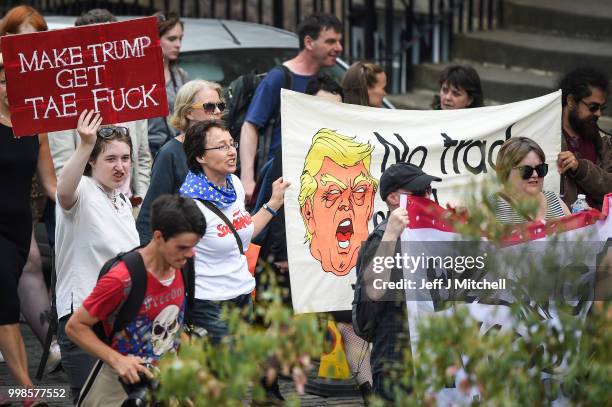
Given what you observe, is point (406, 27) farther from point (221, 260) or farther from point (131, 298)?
point (131, 298)

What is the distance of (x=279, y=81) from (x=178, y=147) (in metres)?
1.63

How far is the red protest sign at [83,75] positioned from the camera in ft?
21.7

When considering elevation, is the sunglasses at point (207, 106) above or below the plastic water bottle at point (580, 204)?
above

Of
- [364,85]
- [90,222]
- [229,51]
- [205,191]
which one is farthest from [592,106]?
[229,51]

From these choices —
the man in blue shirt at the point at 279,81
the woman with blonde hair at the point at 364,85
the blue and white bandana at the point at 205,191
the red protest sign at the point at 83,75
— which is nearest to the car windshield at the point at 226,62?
the man in blue shirt at the point at 279,81

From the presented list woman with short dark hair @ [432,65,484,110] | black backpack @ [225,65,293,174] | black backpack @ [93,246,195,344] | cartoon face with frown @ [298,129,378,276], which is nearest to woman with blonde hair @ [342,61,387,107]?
woman with short dark hair @ [432,65,484,110]

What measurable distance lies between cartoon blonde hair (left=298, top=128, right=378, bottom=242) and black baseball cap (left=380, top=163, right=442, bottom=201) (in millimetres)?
1110

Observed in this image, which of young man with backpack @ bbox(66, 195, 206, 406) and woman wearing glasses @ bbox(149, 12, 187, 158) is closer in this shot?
young man with backpack @ bbox(66, 195, 206, 406)

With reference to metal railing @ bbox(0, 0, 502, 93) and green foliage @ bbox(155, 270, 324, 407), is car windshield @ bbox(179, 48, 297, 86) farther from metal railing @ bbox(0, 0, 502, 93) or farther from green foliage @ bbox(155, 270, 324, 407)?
green foliage @ bbox(155, 270, 324, 407)

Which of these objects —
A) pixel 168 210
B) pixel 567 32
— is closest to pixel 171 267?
pixel 168 210

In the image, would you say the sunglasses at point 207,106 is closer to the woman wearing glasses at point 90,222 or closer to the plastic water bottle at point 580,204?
the woman wearing glasses at point 90,222

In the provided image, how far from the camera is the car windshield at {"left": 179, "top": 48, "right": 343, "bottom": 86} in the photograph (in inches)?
395

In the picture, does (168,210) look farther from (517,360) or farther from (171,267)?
(517,360)

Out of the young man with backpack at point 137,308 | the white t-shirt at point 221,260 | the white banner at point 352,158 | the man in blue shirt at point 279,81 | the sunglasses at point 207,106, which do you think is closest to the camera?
the young man with backpack at point 137,308
